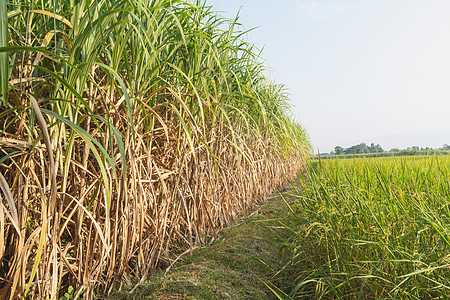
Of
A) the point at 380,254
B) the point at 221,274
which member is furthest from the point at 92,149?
the point at 380,254

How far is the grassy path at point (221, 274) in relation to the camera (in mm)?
1317

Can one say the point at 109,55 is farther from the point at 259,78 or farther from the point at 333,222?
the point at 259,78

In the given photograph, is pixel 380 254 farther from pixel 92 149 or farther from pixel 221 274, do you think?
pixel 92 149

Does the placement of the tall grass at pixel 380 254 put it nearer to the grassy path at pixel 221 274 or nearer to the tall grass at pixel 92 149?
the grassy path at pixel 221 274

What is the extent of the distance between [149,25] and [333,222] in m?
1.25

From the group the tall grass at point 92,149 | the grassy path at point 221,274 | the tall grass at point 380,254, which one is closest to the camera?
the tall grass at point 92,149

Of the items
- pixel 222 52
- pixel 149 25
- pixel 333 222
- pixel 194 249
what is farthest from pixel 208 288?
pixel 222 52

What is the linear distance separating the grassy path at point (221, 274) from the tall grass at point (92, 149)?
0.11m

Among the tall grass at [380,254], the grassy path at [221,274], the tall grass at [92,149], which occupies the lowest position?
the grassy path at [221,274]

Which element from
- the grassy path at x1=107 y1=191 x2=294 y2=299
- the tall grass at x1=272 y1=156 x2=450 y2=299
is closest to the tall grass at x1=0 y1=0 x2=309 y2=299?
the grassy path at x1=107 y1=191 x2=294 y2=299

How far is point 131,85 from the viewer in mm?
1304

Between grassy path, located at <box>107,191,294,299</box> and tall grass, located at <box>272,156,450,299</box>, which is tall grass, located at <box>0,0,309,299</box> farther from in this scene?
tall grass, located at <box>272,156,450,299</box>

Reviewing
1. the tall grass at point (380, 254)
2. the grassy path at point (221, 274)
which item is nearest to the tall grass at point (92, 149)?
Answer: the grassy path at point (221, 274)

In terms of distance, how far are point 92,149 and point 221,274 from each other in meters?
1.01
